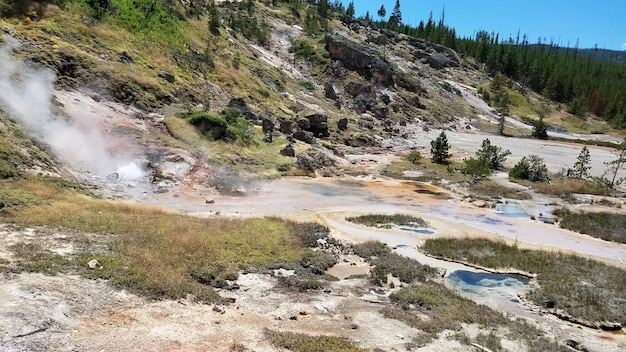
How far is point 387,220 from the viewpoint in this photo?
33.7 metres

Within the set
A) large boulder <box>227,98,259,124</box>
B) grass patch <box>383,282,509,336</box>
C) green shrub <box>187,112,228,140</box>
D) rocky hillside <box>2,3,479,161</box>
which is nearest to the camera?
grass patch <box>383,282,509,336</box>

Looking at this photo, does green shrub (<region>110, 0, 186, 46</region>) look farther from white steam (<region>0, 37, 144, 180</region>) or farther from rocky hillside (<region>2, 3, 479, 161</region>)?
white steam (<region>0, 37, 144, 180</region>)

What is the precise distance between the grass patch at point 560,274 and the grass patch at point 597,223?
7.89m

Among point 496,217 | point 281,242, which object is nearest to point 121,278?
point 281,242

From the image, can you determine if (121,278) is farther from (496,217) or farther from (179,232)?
(496,217)

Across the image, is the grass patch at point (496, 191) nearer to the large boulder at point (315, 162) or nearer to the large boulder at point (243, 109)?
the large boulder at point (315, 162)

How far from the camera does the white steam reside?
115 feet

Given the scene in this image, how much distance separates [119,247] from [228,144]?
2843cm

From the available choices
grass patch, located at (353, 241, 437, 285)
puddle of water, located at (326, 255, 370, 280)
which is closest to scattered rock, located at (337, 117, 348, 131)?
grass patch, located at (353, 241, 437, 285)

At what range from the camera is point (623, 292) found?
2189 cm

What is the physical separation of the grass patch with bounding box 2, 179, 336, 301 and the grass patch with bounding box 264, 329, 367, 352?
386 cm

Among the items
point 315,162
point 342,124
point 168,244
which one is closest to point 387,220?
point 168,244

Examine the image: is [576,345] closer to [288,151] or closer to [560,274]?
[560,274]

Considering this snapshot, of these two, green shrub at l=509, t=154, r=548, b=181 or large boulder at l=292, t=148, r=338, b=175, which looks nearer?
large boulder at l=292, t=148, r=338, b=175
